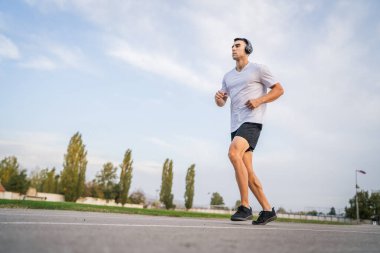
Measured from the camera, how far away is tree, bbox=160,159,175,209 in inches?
2112

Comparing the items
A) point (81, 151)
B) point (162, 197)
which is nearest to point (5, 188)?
point (81, 151)

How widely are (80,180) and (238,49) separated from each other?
1598 inches

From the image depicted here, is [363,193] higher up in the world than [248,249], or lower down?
higher up

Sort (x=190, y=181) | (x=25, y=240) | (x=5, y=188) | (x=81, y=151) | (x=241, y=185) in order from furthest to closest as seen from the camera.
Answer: (x=190, y=181), (x=5, y=188), (x=81, y=151), (x=241, y=185), (x=25, y=240)

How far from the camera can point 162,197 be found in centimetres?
5406

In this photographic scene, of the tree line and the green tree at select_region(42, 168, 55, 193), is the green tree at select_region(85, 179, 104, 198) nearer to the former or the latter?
the tree line

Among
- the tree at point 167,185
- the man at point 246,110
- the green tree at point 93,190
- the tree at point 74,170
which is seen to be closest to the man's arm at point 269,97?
the man at point 246,110

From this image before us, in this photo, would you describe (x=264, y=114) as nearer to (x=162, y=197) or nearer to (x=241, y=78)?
(x=241, y=78)

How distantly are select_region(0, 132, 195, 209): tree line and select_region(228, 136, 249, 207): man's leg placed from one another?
40.5 m

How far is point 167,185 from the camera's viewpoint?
54688 mm

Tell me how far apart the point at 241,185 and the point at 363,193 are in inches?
2417

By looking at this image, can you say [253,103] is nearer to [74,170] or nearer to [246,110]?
[246,110]

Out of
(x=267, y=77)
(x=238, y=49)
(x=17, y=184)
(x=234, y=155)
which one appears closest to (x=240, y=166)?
(x=234, y=155)

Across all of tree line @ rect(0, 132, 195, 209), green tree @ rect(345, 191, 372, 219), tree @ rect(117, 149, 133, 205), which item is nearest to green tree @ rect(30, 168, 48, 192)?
tree line @ rect(0, 132, 195, 209)
